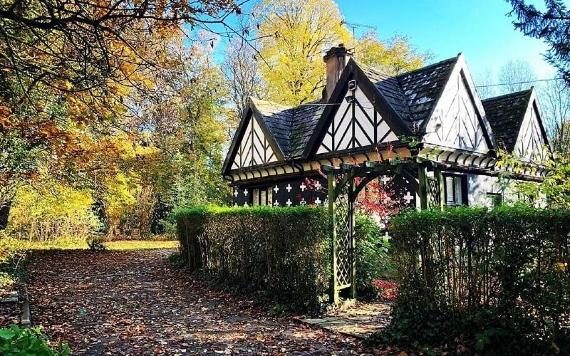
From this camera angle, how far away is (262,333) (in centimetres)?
668

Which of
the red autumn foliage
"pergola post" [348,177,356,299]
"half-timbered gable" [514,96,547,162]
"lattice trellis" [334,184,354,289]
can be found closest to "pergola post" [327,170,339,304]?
"lattice trellis" [334,184,354,289]

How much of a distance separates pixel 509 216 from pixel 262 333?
3826mm

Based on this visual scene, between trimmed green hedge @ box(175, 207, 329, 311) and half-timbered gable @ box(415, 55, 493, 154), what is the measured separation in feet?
17.2

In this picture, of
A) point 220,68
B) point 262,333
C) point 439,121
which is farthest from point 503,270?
point 220,68

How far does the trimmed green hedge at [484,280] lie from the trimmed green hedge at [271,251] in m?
1.90

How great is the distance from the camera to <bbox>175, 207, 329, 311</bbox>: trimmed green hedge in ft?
25.7

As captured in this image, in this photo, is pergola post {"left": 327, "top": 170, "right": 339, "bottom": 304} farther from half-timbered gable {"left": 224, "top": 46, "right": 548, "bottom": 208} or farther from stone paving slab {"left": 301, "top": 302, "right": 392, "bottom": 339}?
half-timbered gable {"left": 224, "top": 46, "right": 548, "bottom": 208}

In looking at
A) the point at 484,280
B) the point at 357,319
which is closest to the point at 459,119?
the point at 357,319

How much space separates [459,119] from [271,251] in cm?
753

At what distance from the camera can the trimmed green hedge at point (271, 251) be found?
7836mm

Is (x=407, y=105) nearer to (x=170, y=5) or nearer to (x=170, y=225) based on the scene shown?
(x=170, y=5)

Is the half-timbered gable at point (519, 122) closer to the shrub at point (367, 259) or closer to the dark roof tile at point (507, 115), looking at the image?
the dark roof tile at point (507, 115)

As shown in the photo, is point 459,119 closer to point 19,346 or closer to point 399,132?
point 399,132

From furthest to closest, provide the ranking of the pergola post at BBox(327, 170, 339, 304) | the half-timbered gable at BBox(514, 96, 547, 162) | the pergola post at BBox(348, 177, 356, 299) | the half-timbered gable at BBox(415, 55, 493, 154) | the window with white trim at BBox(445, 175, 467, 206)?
the half-timbered gable at BBox(514, 96, 547, 162), the window with white trim at BBox(445, 175, 467, 206), the half-timbered gable at BBox(415, 55, 493, 154), the pergola post at BBox(348, 177, 356, 299), the pergola post at BBox(327, 170, 339, 304)
